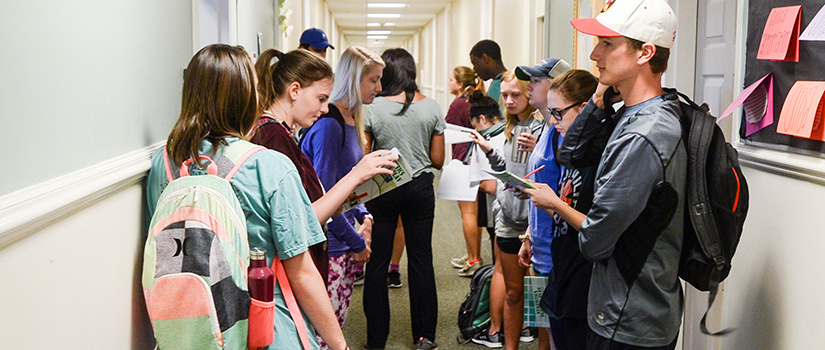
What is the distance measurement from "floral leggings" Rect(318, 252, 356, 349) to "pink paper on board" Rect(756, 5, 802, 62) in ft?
5.02

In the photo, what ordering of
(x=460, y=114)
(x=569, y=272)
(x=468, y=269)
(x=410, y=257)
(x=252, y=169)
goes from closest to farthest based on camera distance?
(x=252, y=169) < (x=569, y=272) < (x=410, y=257) < (x=468, y=269) < (x=460, y=114)

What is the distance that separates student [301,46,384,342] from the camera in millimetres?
2473

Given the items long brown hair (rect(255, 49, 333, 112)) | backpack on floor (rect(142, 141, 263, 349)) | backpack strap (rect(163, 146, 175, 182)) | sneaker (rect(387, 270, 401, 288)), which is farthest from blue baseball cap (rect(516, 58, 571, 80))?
sneaker (rect(387, 270, 401, 288))

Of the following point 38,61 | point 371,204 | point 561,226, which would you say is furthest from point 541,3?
point 38,61

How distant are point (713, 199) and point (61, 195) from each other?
53.5 inches

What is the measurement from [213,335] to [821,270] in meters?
1.33

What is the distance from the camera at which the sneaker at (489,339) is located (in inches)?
137

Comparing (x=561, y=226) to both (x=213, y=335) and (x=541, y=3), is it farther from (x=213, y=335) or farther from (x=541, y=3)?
(x=541, y=3)

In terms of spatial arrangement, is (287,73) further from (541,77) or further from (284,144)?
(541,77)

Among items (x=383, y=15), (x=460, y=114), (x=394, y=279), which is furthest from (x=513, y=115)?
(x=383, y=15)

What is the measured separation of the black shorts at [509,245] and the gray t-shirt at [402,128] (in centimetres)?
62

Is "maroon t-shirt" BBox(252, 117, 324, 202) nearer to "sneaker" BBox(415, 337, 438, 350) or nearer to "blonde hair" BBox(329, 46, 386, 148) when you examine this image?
"blonde hair" BBox(329, 46, 386, 148)

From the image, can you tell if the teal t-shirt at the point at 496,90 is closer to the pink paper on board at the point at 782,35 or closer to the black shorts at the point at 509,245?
the black shorts at the point at 509,245

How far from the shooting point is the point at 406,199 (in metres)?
3.32
